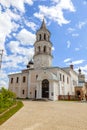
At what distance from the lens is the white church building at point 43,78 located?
1387 inches

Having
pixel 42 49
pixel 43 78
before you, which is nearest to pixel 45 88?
pixel 43 78

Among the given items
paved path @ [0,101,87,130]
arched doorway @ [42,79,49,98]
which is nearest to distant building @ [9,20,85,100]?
arched doorway @ [42,79,49,98]

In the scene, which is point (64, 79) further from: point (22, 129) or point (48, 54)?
point (22, 129)

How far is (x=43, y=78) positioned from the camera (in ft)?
117

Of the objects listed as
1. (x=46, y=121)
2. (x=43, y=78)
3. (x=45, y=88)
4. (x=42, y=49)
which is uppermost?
(x=42, y=49)

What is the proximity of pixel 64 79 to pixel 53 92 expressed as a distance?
755cm

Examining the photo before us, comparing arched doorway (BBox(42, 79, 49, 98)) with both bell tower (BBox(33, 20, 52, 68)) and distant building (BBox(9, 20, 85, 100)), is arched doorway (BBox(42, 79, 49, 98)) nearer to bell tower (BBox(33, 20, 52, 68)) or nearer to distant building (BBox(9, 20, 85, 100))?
distant building (BBox(9, 20, 85, 100))

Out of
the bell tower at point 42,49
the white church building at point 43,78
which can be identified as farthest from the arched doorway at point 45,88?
the bell tower at point 42,49

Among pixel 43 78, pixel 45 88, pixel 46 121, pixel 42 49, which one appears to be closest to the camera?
pixel 46 121

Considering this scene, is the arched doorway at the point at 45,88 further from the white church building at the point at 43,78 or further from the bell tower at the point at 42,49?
the bell tower at the point at 42,49

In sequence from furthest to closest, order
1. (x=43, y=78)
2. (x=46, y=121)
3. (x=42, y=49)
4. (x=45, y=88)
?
(x=42, y=49), (x=43, y=78), (x=45, y=88), (x=46, y=121)

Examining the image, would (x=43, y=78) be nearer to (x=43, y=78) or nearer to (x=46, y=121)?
(x=43, y=78)

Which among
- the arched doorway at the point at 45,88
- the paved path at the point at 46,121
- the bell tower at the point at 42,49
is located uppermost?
the bell tower at the point at 42,49

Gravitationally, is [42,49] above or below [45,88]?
above
